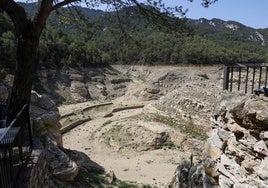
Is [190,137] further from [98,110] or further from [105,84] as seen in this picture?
[105,84]

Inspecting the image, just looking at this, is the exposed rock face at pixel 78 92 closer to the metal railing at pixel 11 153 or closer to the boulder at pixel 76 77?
the boulder at pixel 76 77

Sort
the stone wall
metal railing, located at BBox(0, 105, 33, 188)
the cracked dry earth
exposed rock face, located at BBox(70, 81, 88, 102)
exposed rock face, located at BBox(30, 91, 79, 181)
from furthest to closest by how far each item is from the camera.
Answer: exposed rock face, located at BBox(70, 81, 88, 102)
the cracked dry earth
exposed rock face, located at BBox(30, 91, 79, 181)
the stone wall
metal railing, located at BBox(0, 105, 33, 188)

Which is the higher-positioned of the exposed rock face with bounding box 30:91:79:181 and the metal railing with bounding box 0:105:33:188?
the metal railing with bounding box 0:105:33:188

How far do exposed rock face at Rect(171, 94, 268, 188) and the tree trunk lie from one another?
310 cm

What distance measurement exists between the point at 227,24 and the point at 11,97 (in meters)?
90.1

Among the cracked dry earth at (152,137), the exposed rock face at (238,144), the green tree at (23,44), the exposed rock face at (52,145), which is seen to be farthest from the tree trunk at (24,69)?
the cracked dry earth at (152,137)

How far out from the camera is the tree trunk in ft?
16.9

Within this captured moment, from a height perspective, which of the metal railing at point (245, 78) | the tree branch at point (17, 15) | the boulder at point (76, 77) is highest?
the tree branch at point (17, 15)

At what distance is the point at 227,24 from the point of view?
8919 centimetres

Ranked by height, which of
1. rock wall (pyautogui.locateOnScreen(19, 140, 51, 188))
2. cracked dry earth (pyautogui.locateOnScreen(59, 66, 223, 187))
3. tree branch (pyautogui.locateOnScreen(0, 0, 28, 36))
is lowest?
cracked dry earth (pyautogui.locateOnScreen(59, 66, 223, 187))

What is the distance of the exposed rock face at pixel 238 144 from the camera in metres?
4.07

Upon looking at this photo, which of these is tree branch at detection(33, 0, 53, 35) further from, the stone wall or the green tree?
the stone wall

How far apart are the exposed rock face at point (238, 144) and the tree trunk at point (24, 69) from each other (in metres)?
3.10

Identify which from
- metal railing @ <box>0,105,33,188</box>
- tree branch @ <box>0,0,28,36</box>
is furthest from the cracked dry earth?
tree branch @ <box>0,0,28,36</box>
